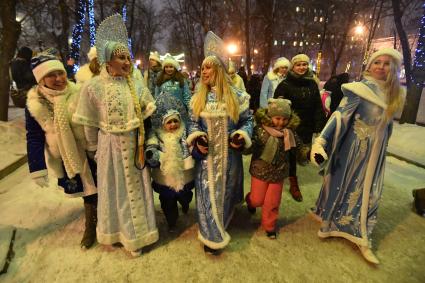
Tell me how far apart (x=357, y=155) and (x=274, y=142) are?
0.88m

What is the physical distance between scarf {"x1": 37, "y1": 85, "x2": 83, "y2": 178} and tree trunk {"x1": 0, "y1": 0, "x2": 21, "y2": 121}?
6.03 metres

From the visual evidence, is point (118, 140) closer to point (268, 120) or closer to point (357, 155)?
point (268, 120)

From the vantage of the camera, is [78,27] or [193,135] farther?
[78,27]

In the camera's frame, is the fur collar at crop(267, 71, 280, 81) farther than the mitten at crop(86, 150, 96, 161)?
Yes

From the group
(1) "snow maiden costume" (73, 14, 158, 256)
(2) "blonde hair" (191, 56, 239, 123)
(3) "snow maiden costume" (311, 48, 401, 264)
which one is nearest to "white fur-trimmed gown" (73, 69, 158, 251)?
(1) "snow maiden costume" (73, 14, 158, 256)

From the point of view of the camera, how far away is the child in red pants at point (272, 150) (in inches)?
124

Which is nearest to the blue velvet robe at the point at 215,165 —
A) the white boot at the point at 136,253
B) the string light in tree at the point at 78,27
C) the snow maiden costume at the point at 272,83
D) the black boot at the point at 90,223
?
the white boot at the point at 136,253

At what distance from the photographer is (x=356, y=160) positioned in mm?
3064

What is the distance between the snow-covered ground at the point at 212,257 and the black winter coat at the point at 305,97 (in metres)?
1.33

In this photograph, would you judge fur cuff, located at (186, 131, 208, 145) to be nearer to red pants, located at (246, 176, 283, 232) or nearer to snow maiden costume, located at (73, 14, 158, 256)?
snow maiden costume, located at (73, 14, 158, 256)

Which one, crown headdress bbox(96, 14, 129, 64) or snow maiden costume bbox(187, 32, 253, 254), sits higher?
crown headdress bbox(96, 14, 129, 64)

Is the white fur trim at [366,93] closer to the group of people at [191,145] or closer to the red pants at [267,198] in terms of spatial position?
the group of people at [191,145]

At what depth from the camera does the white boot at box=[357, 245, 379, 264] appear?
302 centimetres

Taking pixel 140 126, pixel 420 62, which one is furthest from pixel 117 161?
pixel 420 62
